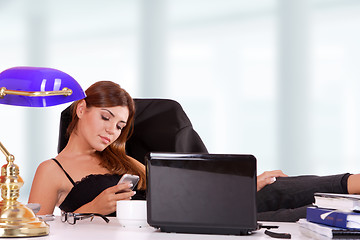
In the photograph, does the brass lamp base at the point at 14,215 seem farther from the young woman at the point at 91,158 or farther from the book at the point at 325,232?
the young woman at the point at 91,158

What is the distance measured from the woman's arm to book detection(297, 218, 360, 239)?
1.30 meters

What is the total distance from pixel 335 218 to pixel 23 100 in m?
0.71

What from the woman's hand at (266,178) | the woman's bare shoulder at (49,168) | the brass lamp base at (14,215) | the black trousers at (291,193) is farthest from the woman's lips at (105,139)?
the brass lamp base at (14,215)

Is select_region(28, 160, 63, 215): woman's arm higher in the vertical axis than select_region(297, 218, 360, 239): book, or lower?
lower

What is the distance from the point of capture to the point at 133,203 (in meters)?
1.21

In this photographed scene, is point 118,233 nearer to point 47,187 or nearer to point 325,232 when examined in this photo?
point 325,232

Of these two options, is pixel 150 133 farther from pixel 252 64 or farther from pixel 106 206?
pixel 252 64

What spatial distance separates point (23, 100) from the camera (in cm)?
124

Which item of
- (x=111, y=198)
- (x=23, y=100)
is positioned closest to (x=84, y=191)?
(x=111, y=198)

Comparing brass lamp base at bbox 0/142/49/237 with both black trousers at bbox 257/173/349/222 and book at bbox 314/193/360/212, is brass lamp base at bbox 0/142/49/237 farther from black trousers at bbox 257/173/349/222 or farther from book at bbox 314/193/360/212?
black trousers at bbox 257/173/349/222

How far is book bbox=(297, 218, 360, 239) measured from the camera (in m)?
0.98

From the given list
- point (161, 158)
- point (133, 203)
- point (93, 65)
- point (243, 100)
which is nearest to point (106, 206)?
point (133, 203)

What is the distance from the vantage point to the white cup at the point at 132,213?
120 cm

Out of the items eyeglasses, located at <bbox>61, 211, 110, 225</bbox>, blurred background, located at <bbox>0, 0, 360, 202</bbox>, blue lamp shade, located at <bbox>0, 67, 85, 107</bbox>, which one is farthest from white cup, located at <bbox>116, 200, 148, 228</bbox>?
blurred background, located at <bbox>0, 0, 360, 202</bbox>
